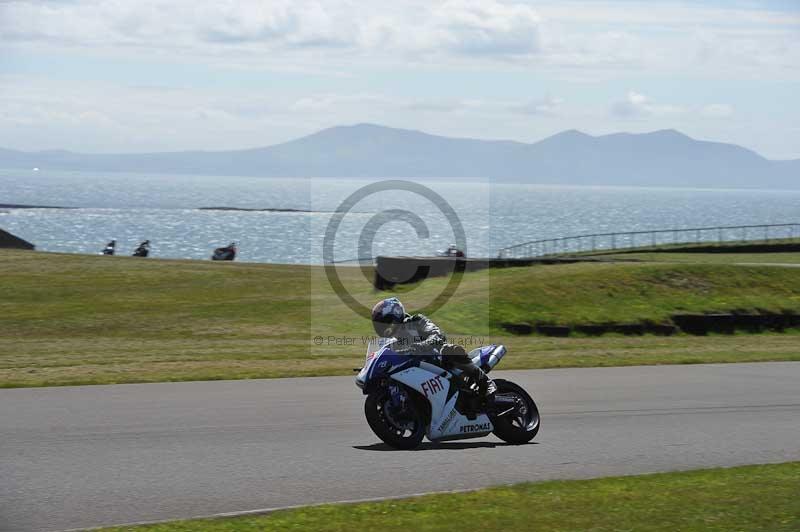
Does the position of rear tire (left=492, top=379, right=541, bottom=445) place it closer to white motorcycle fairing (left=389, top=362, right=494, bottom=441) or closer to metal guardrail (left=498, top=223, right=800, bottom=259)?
white motorcycle fairing (left=389, top=362, right=494, bottom=441)

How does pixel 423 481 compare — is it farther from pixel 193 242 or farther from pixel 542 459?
pixel 193 242

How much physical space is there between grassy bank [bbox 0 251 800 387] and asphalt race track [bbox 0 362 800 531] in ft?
9.68

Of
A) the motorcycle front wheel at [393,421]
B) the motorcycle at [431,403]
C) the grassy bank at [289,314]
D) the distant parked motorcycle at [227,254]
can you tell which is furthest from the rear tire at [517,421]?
the distant parked motorcycle at [227,254]

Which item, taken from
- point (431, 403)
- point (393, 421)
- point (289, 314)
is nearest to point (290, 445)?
point (393, 421)

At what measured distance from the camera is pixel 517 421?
465 inches

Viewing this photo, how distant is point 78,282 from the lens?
1362 inches

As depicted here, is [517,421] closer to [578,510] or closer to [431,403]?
[431,403]

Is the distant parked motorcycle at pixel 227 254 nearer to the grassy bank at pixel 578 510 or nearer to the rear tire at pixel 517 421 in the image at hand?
the rear tire at pixel 517 421

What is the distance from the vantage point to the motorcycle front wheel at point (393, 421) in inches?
435

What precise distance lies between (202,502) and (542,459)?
375 cm

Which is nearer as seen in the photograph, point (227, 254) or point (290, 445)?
point (290, 445)

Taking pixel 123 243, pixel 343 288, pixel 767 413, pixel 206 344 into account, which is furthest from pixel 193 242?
pixel 767 413

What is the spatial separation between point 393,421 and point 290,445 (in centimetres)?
108

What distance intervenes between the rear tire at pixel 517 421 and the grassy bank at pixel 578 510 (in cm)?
204
